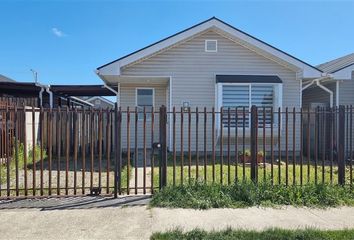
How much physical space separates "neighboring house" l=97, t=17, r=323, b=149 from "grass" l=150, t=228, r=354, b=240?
26.1 ft

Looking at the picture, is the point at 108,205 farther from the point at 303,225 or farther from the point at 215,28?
the point at 215,28

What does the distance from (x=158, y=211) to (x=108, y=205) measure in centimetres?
101

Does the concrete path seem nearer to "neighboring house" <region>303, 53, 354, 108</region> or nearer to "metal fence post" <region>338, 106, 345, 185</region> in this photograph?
"metal fence post" <region>338, 106, 345, 185</region>

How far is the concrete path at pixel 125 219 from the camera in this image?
5012mm

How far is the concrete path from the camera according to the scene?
501cm

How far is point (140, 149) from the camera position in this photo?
1427 cm

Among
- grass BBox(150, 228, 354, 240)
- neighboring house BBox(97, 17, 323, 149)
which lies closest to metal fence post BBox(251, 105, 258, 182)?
grass BBox(150, 228, 354, 240)

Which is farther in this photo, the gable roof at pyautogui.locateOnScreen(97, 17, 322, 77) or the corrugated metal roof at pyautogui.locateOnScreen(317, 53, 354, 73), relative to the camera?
the corrugated metal roof at pyautogui.locateOnScreen(317, 53, 354, 73)

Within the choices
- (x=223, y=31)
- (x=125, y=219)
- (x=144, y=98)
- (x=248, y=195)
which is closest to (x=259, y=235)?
(x=248, y=195)

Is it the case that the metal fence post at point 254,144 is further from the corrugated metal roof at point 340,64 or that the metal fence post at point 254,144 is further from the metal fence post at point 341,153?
the corrugated metal roof at point 340,64

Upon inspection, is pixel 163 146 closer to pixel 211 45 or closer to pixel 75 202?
pixel 75 202

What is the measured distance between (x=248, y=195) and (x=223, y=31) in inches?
312

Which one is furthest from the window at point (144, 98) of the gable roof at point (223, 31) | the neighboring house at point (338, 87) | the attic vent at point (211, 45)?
the neighboring house at point (338, 87)

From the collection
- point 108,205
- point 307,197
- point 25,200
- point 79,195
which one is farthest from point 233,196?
point 25,200
